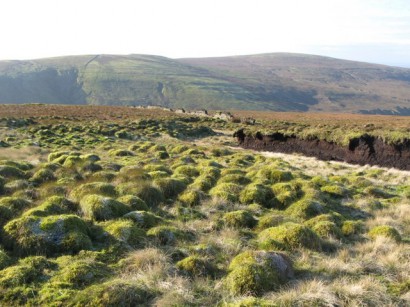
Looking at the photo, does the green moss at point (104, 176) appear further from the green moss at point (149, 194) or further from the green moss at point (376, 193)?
the green moss at point (376, 193)

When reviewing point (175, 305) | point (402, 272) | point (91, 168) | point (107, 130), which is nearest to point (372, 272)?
point (402, 272)

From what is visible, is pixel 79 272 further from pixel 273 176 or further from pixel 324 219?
pixel 273 176

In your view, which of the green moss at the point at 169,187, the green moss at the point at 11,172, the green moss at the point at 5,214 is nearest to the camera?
the green moss at the point at 5,214

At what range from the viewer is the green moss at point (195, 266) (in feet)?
25.1

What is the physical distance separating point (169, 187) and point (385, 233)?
788cm

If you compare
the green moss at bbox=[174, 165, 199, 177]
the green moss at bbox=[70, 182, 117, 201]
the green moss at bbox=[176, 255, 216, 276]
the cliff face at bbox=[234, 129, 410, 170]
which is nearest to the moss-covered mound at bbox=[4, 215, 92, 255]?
the green moss at bbox=[176, 255, 216, 276]

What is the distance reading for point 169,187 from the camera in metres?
14.1

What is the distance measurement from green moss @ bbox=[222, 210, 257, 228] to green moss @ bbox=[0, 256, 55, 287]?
17.8 ft

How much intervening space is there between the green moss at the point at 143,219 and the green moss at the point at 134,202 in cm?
110

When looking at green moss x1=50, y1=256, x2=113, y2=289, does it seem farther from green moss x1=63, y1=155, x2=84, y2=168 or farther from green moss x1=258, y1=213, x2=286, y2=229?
green moss x1=63, y1=155, x2=84, y2=168

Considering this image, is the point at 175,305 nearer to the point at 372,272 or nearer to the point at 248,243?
the point at 248,243

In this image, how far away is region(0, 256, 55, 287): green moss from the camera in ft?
21.5

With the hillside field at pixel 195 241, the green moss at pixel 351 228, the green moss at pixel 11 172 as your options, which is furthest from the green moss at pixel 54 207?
the green moss at pixel 351 228

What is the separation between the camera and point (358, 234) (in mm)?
10930
